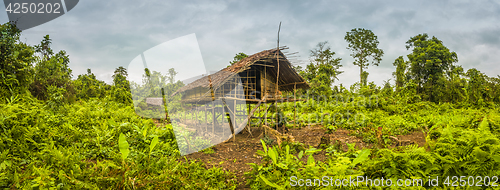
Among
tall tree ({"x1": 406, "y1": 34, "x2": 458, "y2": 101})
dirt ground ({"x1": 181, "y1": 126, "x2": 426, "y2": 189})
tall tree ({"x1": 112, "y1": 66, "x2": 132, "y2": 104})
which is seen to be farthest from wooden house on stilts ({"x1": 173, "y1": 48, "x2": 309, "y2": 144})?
A: tall tree ({"x1": 406, "y1": 34, "x2": 458, "y2": 101})

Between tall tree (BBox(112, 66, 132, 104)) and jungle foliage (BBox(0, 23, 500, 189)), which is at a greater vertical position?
tall tree (BBox(112, 66, 132, 104))

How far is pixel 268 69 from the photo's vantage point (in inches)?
394

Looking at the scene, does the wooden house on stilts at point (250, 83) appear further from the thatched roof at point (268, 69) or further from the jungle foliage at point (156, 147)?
the jungle foliage at point (156, 147)

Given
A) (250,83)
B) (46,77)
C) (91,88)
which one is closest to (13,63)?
(46,77)

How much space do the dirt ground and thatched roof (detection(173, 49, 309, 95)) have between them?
2.35 meters

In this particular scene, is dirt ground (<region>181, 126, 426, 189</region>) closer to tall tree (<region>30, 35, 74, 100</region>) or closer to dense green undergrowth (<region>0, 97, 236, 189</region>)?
dense green undergrowth (<region>0, 97, 236, 189</region>)

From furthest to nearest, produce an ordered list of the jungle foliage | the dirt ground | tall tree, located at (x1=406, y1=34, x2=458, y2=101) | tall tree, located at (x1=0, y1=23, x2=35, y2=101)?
tall tree, located at (x1=406, y1=34, x2=458, y2=101), the dirt ground, tall tree, located at (x1=0, y1=23, x2=35, y2=101), the jungle foliage

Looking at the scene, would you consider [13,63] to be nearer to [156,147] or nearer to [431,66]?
[156,147]

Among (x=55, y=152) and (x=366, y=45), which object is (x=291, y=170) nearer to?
(x=55, y=152)

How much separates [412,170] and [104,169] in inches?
156

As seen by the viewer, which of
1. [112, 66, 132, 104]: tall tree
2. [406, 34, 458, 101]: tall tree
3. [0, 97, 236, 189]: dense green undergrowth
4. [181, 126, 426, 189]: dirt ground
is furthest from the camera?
[406, 34, 458, 101]: tall tree

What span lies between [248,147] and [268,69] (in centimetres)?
396

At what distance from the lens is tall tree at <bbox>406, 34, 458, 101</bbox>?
16.4 m

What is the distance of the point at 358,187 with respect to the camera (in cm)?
217
